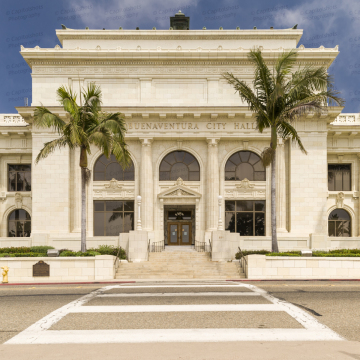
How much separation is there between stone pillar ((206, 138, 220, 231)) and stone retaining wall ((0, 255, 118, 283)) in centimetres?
1243

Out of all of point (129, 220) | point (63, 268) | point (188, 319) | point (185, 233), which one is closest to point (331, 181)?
point (185, 233)

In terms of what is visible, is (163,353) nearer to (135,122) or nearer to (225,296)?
(225,296)

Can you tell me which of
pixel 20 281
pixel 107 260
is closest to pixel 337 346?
pixel 107 260

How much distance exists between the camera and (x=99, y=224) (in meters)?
31.4

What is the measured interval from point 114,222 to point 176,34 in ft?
60.5

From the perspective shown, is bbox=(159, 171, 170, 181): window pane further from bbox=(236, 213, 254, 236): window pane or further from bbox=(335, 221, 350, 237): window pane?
bbox=(335, 221, 350, 237): window pane

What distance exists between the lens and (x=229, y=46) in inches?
1395

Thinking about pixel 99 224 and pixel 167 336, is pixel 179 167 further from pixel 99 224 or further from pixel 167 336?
pixel 167 336

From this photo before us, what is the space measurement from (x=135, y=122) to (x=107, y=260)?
1422 cm

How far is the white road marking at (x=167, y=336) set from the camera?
783 centimetres

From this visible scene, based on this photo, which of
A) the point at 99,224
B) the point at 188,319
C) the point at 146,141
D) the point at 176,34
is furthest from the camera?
the point at 176,34

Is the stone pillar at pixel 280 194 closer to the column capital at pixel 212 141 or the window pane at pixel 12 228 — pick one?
the column capital at pixel 212 141

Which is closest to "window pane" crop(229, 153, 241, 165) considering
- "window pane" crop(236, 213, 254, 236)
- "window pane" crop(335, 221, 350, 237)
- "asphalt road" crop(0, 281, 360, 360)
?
"window pane" crop(236, 213, 254, 236)

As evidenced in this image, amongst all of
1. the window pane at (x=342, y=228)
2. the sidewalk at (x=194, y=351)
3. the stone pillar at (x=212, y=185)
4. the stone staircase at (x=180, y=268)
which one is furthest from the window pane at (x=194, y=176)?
the sidewalk at (x=194, y=351)
